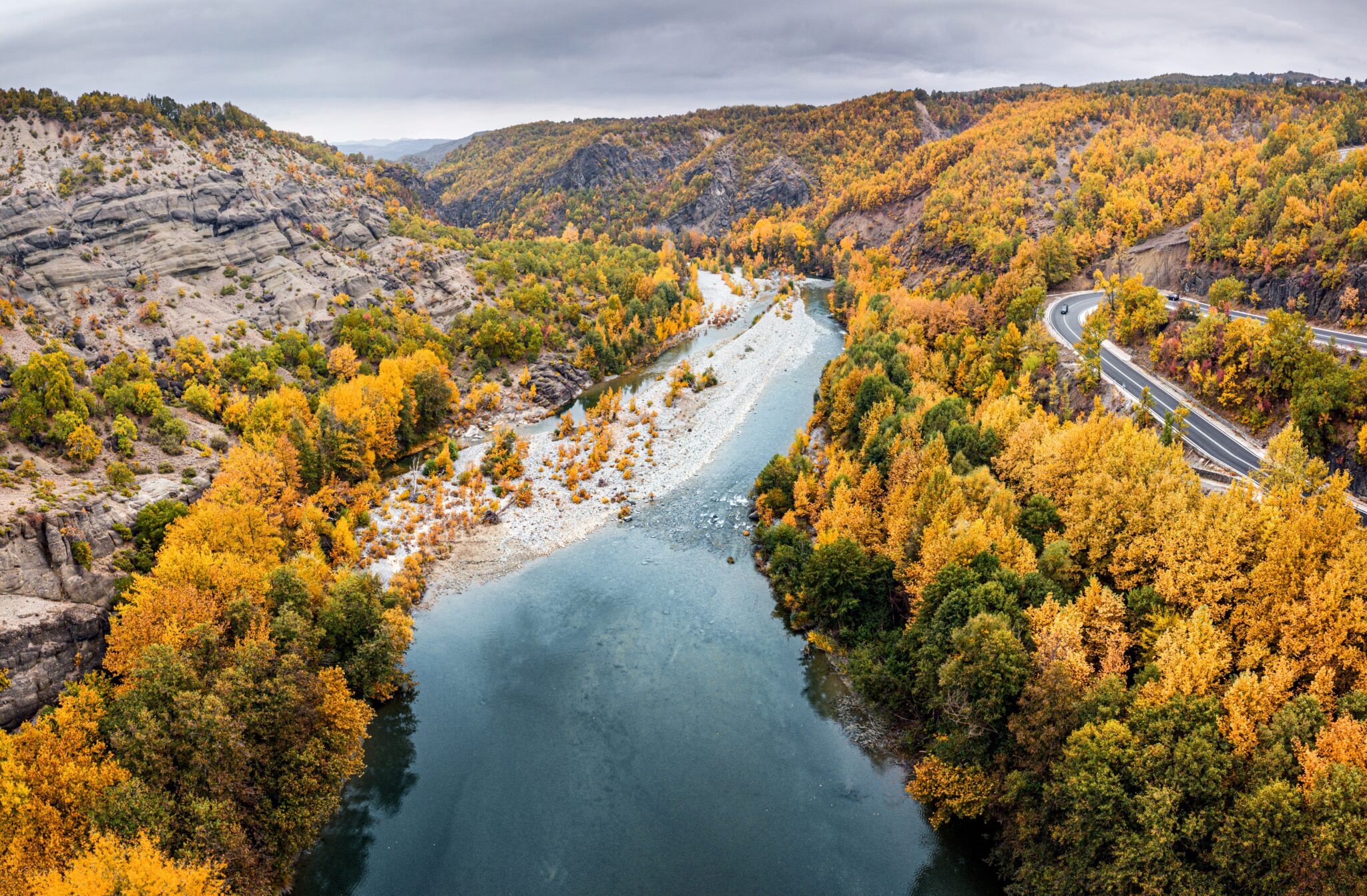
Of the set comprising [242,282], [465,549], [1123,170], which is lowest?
[465,549]

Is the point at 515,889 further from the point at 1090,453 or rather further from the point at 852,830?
the point at 1090,453

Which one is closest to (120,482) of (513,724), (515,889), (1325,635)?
(513,724)

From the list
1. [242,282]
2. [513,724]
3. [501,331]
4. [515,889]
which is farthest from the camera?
[501,331]

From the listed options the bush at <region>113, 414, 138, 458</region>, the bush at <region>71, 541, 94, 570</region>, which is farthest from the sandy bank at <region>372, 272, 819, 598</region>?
the bush at <region>113, 414, 138, 458</region>

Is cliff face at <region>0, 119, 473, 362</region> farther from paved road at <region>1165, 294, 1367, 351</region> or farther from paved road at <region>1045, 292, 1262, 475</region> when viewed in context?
paved road at <region>1165, 294, 1367, 351</region>

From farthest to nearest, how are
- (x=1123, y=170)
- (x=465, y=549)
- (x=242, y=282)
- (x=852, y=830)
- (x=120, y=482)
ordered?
1. (x=1123, y=170)
2. (x=242, y=282)
3. (x=465, y=549)
4. (x=120, y=482)
5. (x=852, y=830)

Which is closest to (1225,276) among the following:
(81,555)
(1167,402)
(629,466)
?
(1167,402)
